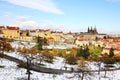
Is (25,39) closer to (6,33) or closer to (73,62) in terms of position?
(6,33)

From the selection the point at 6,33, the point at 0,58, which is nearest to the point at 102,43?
the point at 6,33

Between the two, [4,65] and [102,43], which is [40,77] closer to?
[4,65]

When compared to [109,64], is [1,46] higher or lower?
higher

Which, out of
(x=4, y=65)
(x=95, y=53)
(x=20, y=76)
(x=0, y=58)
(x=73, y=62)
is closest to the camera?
(x=20, y=76)

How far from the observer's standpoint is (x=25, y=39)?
137 m

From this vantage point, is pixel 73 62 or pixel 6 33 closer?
pixel 73 62

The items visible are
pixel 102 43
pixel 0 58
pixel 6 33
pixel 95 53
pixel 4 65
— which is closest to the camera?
pixel 4 65

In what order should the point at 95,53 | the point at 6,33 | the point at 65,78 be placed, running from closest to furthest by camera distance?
the point at 65,78 < the point at 95,53 < the point at 6,33

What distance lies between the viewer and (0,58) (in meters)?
55.5

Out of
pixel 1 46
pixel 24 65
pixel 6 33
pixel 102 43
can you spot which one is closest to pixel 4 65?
pixel 24 65

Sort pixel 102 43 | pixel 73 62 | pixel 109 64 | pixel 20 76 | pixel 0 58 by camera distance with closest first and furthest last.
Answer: pixel 20 76
pixel 0 58
pixel 73 62
pixel 109 64
pixel 102 43

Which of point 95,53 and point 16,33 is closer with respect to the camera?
point 95,53

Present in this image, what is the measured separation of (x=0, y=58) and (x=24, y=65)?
433 inches

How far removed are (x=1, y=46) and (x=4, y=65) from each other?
20.8 meters
